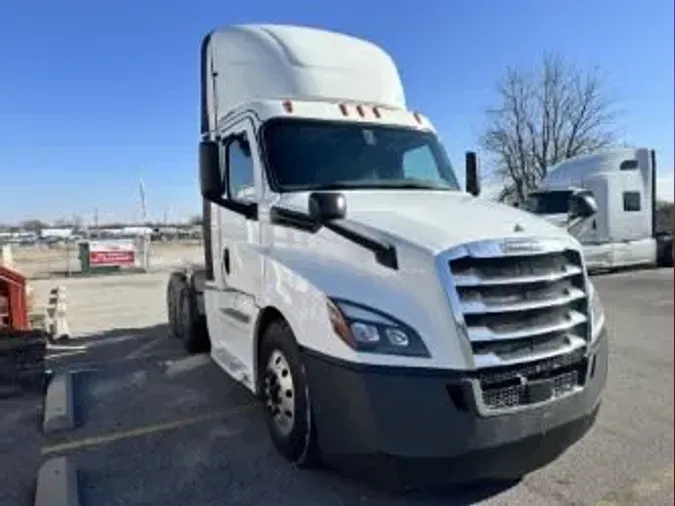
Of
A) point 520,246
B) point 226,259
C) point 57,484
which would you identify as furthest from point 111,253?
point 520,246

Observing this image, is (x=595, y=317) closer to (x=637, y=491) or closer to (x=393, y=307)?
(x=637, y=491)

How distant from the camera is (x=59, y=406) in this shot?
6.32 meters

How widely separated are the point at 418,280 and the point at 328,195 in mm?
933

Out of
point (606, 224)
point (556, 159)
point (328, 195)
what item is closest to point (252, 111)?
point (328, 195)

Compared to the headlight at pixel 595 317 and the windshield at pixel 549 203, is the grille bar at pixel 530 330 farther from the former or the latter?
the windshield at pixel 549 203

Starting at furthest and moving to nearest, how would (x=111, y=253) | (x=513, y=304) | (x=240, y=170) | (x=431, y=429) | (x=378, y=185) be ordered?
(x=111, y=253), (x=240, y=170), (x=378, y=185), (x=513, y=304), (x=431, y=429)

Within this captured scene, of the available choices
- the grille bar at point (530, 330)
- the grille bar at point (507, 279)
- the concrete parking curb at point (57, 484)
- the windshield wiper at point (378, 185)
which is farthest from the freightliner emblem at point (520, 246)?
the concrete parking curb at point (57, 484)

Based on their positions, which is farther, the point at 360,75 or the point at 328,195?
the point at 360,75

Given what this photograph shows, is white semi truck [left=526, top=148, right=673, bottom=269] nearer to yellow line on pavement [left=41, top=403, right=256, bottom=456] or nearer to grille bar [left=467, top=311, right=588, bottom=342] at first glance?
yellow line on pavement [left=41, top=403, right=256, bottom=456]

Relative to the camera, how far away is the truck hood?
4133mm

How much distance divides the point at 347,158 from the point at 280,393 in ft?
6.65

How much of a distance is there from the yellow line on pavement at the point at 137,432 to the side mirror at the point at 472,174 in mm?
3032

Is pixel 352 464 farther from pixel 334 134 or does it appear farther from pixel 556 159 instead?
pixel 556 159

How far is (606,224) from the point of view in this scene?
20312mm
